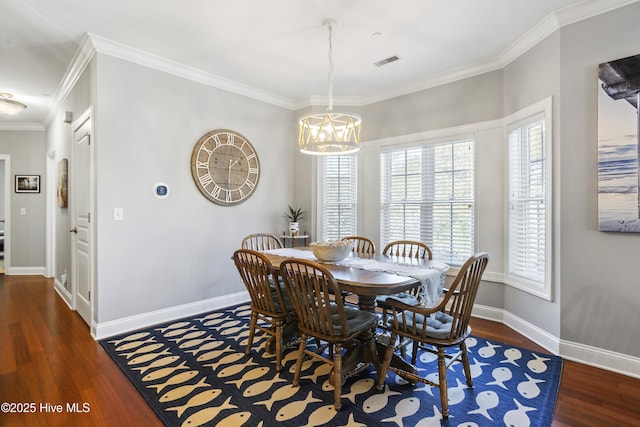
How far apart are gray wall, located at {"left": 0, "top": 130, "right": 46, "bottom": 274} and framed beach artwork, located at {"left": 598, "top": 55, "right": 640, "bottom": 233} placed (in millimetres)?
8126

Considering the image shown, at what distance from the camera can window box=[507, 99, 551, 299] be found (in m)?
2.88

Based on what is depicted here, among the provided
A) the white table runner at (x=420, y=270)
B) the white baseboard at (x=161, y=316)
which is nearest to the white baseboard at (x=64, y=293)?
the white baseboard at (x=161, y=316)

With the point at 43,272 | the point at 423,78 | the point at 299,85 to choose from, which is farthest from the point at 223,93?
the point at 43,272

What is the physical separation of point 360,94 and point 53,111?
15.5 feet

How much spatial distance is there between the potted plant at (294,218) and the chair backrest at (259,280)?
1.89m

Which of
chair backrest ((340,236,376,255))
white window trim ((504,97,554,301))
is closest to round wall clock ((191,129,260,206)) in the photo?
chair backrest ((340,236,376,255))

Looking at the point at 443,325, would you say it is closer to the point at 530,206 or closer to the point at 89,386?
the point at 530,206

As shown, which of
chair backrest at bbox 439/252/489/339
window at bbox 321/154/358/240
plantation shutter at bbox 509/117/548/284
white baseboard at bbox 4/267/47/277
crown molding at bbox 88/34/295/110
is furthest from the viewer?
white baseboard at bbox 4/267/47/277

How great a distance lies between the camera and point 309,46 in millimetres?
3227

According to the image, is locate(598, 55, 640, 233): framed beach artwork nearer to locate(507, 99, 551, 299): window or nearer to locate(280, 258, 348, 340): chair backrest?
locate(507, 99, 551, 299): window

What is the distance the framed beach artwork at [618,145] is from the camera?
2.36 metres

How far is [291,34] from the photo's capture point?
9.84 feet

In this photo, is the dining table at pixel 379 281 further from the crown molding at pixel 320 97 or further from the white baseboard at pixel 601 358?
the crown molding at pixel 320 97

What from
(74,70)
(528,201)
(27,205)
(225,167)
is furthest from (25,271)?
(528,201)
